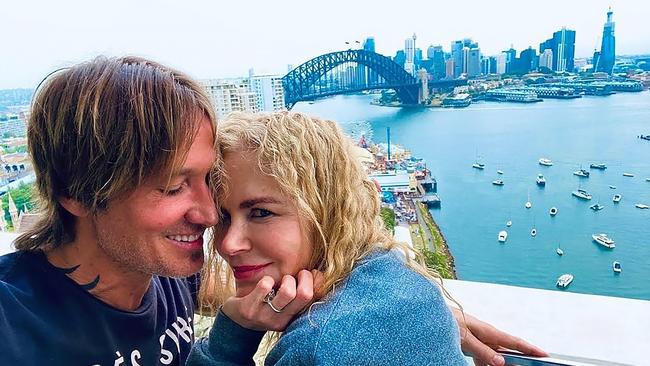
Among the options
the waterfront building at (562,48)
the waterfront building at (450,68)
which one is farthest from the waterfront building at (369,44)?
the waterfront building at (562,48)

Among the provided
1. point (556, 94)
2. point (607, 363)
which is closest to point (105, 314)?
point (607, 363)

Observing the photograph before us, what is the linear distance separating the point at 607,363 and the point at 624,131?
9.12ft

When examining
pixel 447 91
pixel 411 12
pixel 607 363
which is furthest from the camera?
pixel 447 91

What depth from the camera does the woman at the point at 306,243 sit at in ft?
1.90

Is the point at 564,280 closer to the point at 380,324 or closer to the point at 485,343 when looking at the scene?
the point at 485,343

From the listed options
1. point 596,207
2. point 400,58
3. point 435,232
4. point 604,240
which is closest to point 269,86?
point 435,232

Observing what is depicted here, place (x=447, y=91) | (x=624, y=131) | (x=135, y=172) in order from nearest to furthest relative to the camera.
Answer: (x=135, y=172) → (x=624, y=131) → (x=447, y=91)

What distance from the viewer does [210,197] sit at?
737mm

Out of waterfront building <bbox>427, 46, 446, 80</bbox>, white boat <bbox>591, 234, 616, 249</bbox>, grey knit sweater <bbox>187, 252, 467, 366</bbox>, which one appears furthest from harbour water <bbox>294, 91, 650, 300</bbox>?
grey knit sweater <bbox>187, 252, 467, 366</bbox>

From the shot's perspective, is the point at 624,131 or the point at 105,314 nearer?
the point at 105,314

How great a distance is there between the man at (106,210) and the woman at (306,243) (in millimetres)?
42

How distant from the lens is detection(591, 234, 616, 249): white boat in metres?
3.01

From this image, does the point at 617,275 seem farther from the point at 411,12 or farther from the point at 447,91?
the point at 411,12

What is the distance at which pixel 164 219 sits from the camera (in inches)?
28.2
